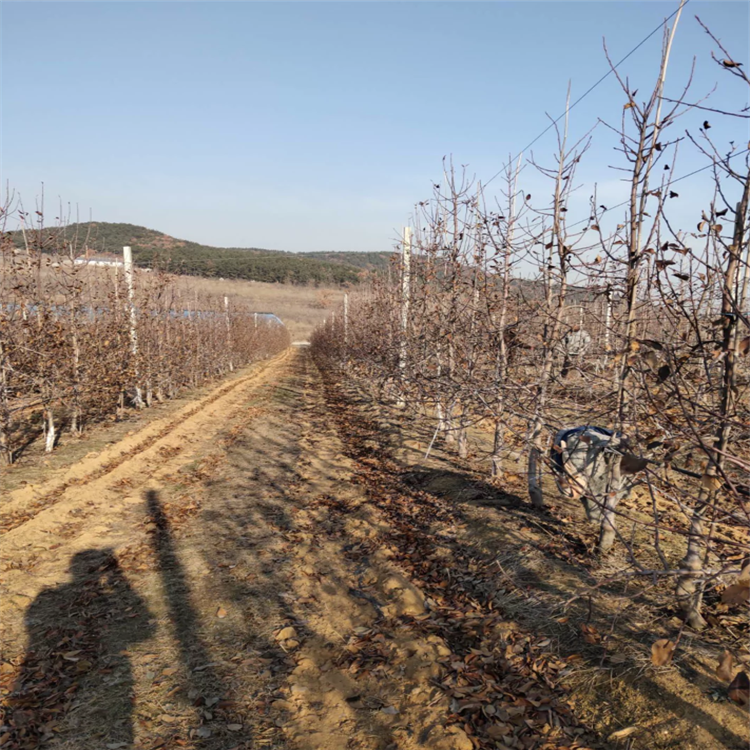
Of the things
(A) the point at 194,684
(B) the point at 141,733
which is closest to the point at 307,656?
(A) the point at 194,684

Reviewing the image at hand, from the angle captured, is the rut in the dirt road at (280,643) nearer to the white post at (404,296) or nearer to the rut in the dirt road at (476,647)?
the rut in the dirt road at (476,647)

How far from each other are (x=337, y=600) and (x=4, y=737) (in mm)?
2417

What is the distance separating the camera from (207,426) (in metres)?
12.8

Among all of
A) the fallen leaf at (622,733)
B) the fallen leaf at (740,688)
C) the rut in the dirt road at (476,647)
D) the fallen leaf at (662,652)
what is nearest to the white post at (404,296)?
the rut in the dirt road at (476,647)

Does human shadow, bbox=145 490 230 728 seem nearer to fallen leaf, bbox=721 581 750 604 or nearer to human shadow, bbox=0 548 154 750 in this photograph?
human shadow, bbox=0 548 154 750

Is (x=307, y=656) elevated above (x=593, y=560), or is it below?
below

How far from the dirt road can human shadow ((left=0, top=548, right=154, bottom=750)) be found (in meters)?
0.01

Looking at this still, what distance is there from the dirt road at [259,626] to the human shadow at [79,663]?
0.04ft

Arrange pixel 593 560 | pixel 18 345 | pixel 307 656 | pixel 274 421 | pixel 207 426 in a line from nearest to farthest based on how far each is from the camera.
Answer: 1. pixel 307 656
2. pixel 593 560
3. pixel 18 345
4. pixel 207 426
5. pixel 274 421

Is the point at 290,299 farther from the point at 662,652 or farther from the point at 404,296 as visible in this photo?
the point at 662,652

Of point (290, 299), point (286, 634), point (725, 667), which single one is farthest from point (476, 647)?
point (290, 299)

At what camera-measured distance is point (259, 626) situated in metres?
4.50

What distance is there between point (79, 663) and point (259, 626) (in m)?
1.24

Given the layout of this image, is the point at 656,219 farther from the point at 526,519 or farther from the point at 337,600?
the point at 337,600
